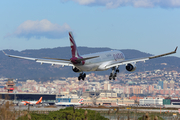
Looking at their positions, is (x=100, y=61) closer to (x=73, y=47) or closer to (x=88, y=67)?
(x=88, y=67)

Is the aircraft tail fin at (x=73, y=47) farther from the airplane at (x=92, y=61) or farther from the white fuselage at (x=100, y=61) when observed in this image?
the white fuselage at (x=100, y=61)

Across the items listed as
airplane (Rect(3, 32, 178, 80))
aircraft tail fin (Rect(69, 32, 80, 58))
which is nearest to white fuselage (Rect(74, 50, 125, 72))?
airplane (Rect(3, 32, 178, 80))

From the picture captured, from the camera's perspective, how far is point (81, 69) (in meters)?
68.1

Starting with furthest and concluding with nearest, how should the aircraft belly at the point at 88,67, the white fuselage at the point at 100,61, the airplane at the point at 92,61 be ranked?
1. the white fuselage at the point at 100,61
2. the aircraft belly at the point at 88,67
3. the airplane at the point at 92,61

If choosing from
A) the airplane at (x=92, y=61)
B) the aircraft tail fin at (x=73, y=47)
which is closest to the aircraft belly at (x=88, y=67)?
the airplane at (x=92, y=61)

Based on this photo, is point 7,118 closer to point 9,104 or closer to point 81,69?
point 9,104

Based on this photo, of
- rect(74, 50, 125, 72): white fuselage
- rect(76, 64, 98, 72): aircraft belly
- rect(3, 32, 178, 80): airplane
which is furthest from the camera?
rect(74, 50, 125, 72): white fuselage

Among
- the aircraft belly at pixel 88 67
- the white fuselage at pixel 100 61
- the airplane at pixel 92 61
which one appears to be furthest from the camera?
the white fuselage at pixel 100 61

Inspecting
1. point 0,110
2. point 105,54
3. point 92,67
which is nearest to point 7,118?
point 0,110

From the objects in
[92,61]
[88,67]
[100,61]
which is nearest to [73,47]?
[88,67]

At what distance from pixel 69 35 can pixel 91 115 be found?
14249 millimetres

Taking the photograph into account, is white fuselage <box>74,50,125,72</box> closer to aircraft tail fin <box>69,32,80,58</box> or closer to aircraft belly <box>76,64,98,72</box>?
aircraft belly <box>76,64,98,72</box>

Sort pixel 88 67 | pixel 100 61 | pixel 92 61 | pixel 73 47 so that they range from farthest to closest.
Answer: pixel 100 61 < pixel 92 61 < pixel 88 67 < pixel 73 47

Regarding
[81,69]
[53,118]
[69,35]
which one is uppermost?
[69,35]
